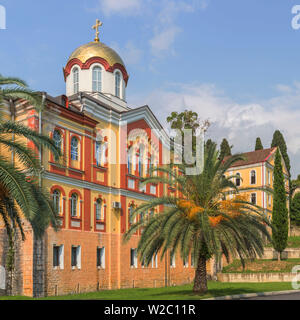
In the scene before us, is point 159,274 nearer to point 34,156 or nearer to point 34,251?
point 34,251

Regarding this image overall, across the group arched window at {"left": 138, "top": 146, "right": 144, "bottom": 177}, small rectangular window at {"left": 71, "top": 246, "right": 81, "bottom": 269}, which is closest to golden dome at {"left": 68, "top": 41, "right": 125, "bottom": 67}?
arched window at {"left": 138, "top": 146, "right": 144, "bottom": 177}

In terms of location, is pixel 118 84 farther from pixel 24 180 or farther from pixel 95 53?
pixel 24 180

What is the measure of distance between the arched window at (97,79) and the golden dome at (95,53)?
1011 mm

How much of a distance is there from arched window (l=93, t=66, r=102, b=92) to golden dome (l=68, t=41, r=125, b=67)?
101 centimetres

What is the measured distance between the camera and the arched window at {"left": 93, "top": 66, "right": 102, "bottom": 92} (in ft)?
127

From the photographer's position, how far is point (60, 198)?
30688mm

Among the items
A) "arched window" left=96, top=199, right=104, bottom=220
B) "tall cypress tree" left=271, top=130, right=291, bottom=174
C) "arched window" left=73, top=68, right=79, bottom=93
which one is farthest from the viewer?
"tall cypress tree" left=271, top=130, right=291, bottom=174

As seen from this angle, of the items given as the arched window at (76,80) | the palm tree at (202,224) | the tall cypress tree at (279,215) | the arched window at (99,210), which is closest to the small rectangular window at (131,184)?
the arched window at (99,210)

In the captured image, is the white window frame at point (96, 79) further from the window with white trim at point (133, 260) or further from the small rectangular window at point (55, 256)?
the small rectangular window at point (55, 256)

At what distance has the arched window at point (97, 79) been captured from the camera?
38.8 meters

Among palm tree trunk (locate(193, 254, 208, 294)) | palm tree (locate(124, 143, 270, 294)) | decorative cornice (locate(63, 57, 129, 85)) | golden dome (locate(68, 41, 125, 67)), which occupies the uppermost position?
golden dome (locate(68, 41, 125, 67))

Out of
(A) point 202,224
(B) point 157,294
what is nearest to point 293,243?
(B) point 157,294

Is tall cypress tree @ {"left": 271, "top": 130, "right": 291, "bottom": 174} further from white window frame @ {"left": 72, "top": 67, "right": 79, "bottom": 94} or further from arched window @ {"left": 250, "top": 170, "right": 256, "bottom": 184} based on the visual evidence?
white window frame @ {"left": 72, "top": 67, "right": 79, "bottom": 94}
